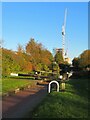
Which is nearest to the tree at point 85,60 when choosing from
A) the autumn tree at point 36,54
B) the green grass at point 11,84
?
the autumn tree at point 36,54

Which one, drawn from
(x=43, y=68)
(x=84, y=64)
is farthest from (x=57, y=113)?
(x=84, y=64)

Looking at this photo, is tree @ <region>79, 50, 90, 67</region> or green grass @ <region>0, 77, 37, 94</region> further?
tree @ <region>79, 50, 90, 67</region>

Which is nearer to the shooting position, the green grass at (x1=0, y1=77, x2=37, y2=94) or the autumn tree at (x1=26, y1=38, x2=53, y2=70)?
the green grass at (x1=0, y1=77, x2=37, y2=94)

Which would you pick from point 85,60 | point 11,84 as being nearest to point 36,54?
point 85,60

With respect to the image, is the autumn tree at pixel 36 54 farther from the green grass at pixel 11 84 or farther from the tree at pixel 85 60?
the green grass at pixel 11 84

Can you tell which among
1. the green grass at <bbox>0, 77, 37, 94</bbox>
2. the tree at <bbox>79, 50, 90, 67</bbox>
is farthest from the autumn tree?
the green grass at <bbox>0, 77, 37, 94</bbox>

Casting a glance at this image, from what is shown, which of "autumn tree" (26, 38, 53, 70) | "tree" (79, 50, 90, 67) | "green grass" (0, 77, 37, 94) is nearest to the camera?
"green grass" (0, 77, 37, 94)

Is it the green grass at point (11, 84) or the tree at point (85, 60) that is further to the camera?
the tree at point (85, 60)

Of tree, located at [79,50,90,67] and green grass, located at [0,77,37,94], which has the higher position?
tree, located at [79,50,90,67]

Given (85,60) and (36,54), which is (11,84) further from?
(85,60)

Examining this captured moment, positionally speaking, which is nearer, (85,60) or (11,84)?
(11,84)

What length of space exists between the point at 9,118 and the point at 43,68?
55.9 metres

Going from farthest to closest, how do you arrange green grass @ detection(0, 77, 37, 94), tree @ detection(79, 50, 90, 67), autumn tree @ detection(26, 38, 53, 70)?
tree @ detection(79, 50, 90, 67)
autumn tree @ detection(26, 38, 53, 70)
green grass @ detection(0, 77, 37, 94)

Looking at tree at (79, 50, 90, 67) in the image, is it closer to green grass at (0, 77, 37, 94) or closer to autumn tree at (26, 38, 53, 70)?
autumn tree at (26, 38, 53, 70)
